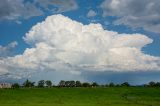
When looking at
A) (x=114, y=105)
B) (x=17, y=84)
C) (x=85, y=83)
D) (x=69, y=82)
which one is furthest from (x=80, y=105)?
(x=69, y=82)

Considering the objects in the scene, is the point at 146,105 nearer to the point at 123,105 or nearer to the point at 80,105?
the point at 123,105

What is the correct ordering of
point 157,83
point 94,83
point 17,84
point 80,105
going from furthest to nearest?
1. point 94,83
2. point 157,83
3. point 17,84
4. point 80,105

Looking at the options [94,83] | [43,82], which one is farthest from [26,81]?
[94,83]

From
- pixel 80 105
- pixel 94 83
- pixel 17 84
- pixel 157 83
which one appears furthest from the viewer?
pixel 94 83

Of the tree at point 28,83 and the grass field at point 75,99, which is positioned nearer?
the grass field at point 75,99

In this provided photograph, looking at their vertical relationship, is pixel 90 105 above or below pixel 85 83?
below

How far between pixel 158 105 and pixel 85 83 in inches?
4369

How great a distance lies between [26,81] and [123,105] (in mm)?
115536

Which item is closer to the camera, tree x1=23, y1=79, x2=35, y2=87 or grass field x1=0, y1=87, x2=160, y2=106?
grass field x1=0, y1=87, x2=160, y2=106

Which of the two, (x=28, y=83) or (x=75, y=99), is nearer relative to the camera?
(x=75, y=99)

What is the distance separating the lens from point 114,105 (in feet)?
211

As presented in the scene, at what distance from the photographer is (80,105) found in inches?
2493

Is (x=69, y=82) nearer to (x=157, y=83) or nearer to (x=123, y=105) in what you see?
(x=157, y=83)

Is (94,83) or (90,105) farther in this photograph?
(94,83)
